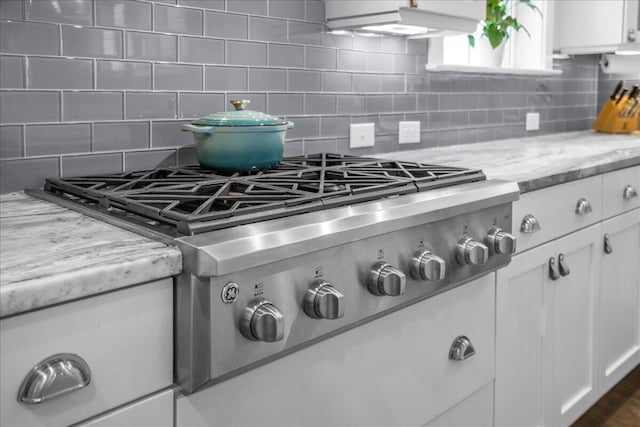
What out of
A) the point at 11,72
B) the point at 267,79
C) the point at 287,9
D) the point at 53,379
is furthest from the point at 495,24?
the point at 53,379

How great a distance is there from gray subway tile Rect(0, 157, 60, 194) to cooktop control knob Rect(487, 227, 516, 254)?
3.18ft

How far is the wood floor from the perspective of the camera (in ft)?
7.30

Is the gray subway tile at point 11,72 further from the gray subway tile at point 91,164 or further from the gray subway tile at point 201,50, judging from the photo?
the gray subway tile at point 201,50

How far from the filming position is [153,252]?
34.2 inches

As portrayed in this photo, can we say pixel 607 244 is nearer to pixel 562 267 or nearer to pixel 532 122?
pixel 562 267

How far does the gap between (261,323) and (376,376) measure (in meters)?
0.39

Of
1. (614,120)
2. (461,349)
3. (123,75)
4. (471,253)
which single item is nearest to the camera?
(471,253)

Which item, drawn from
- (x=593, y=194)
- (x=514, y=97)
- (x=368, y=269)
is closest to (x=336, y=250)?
(x=368, y=269)

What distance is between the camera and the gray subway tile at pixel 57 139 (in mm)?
1401

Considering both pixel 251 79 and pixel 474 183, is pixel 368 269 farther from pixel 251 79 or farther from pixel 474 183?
pixel 251 79

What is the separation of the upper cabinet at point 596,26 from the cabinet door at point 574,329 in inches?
51.4

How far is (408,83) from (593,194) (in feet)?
2.41

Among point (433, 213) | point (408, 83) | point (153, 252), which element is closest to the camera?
point (153, 252)

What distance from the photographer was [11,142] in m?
1.37
